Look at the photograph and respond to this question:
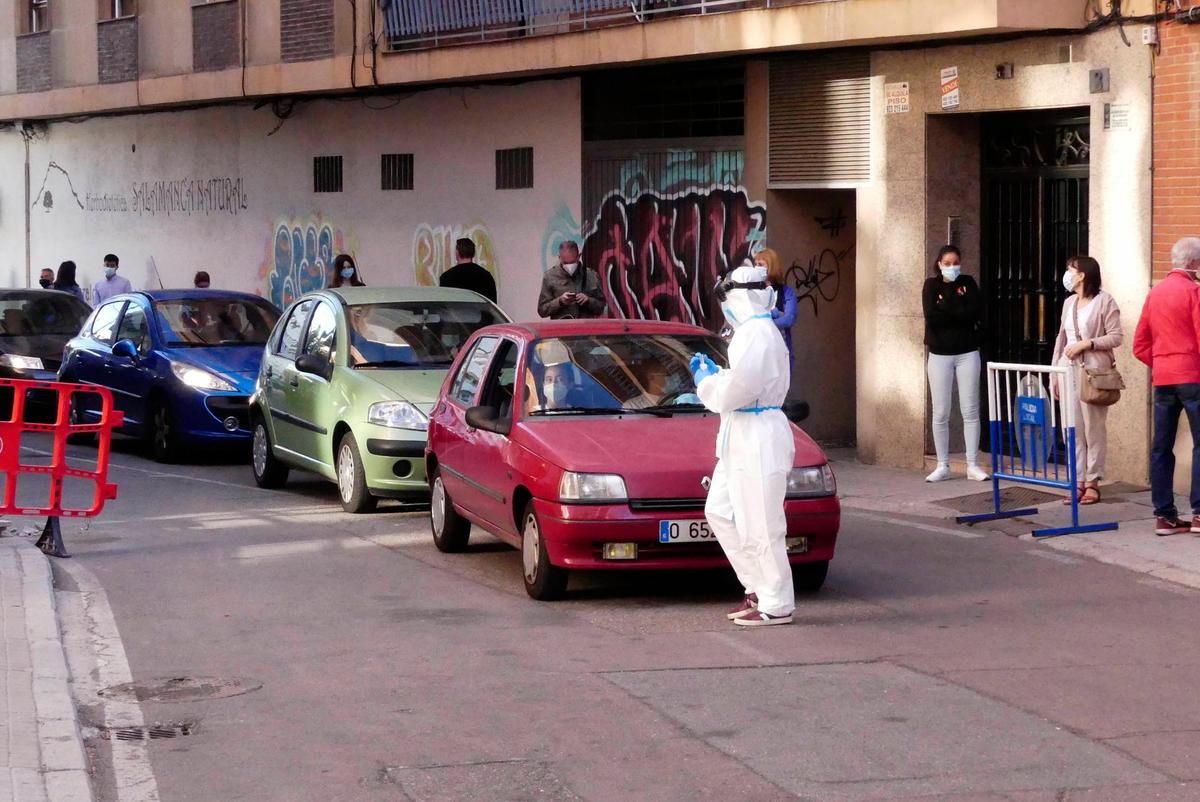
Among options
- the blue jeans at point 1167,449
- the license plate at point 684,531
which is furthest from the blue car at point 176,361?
the blue jeans at point 1167,449

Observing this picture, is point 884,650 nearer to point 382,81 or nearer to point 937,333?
point 937,333

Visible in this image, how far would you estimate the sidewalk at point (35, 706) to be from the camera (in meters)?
6.12

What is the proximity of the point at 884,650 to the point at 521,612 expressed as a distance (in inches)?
78.4

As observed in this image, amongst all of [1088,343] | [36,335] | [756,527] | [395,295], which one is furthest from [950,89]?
[36,335]

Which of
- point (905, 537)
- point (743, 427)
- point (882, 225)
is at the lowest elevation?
point (905, 537)

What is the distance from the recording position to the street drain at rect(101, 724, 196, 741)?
703cm

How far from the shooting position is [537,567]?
9.79 m

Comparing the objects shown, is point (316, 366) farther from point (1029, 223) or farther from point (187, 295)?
point (1029, 223)

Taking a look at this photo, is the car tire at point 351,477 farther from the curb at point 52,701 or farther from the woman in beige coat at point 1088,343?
the woman in beige coat at point 1088,343

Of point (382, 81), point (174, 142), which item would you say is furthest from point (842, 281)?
point (174, 142)

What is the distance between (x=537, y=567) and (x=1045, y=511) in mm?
4864

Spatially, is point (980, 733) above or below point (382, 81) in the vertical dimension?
below

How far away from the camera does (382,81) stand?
22.8 m

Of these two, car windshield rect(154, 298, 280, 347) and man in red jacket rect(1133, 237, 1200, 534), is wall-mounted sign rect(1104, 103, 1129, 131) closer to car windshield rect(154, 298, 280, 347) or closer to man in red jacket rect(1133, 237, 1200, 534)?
man in red jacket rect(1133, 237, 1200, 534)
